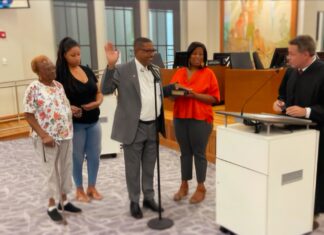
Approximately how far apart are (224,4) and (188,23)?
103 cm

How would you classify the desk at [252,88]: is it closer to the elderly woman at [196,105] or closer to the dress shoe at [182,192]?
the elderly woman at [196,105]

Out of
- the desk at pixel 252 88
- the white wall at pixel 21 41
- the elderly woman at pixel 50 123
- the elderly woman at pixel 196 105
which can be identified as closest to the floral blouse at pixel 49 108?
the elderly woman at pixel 50 123

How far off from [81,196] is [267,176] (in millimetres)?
1876

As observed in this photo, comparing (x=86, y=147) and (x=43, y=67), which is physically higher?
(x=43, y=67)

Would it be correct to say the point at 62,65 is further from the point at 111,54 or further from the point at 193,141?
the point at 193,141

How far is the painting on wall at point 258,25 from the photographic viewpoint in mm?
7379

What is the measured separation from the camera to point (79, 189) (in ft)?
11.2

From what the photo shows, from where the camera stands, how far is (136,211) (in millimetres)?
2998

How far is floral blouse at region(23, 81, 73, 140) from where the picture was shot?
268cm

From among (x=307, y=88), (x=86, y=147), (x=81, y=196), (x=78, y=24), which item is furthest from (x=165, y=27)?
(x=307, y=88)

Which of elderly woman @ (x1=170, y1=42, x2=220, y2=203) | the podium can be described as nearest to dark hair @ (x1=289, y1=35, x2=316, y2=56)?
the podium

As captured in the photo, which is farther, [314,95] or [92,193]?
[92,193]

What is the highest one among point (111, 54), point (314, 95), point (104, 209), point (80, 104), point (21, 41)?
point (21, 41)

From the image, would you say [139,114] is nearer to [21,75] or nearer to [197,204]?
[197,204]
